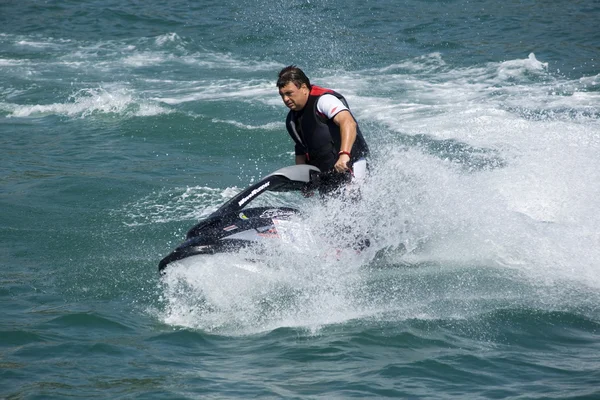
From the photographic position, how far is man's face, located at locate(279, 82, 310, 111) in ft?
20.3

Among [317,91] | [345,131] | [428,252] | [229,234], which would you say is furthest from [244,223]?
[428,252]

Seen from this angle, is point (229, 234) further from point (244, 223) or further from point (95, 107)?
point (95, 107)

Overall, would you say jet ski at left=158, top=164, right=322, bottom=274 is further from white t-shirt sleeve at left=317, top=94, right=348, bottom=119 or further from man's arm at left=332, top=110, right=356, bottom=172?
white t-shirt sleeve at left=317, top=94, right=348, bottom=119

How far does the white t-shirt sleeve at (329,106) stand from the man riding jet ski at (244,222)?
1.52ft

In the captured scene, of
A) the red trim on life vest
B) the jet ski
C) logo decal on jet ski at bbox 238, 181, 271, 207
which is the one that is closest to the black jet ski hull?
the jet ski

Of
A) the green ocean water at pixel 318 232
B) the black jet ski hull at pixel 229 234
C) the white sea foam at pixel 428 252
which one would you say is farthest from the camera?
the black jet ski hull at pixel 229 234

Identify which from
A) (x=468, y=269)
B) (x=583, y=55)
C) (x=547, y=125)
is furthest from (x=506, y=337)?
(x=583, y=55)

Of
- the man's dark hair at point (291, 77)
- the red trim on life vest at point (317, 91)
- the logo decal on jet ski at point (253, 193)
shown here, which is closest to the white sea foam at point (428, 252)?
the logo decal on jet ski at point (253, 193)

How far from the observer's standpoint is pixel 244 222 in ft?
20.8

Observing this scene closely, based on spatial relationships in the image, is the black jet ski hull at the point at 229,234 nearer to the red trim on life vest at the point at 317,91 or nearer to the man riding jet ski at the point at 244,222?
the man riding jet ski at the point at 244,222

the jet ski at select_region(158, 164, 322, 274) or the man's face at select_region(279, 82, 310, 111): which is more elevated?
the man's face at select_region(279, 82, 310, 111)

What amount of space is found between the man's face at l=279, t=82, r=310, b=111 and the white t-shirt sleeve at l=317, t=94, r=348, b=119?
123 mm

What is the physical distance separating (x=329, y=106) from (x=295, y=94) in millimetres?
272

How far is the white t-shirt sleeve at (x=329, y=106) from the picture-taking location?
6195mm
